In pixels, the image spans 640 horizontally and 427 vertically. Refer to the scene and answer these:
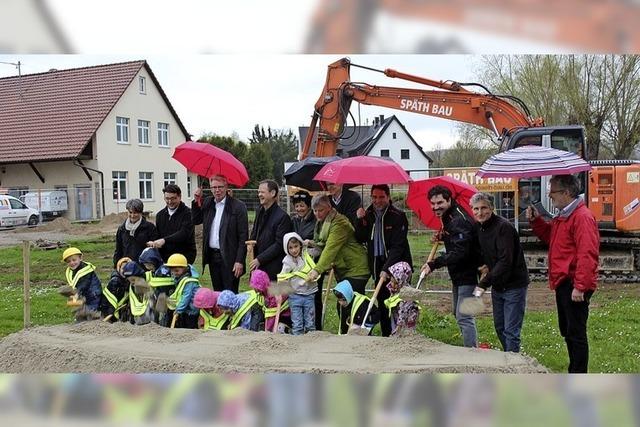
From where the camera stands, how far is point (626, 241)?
11617 millimetres

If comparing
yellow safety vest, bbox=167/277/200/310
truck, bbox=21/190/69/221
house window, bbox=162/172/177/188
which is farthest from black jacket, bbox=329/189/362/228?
house window, bbox=162/172/177/188

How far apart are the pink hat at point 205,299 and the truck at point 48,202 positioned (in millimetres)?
22725

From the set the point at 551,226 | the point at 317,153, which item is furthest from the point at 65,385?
the point at 317,153

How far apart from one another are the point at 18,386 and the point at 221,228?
4.57m

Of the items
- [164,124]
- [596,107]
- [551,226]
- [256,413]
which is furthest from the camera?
[164,124]

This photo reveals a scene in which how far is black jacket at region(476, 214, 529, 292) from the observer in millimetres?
4965

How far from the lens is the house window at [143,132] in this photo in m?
30.6

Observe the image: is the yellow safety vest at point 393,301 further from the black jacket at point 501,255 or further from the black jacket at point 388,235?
the black jacket at point 501,255

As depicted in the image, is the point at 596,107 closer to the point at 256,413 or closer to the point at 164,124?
the point at 164,124

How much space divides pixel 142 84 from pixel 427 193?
26.4m

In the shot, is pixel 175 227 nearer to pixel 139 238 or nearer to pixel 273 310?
pixel 139 238

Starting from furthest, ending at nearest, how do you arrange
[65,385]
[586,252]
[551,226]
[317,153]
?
1. [317,153]
2. [551,226]
3. [586,252]
4. [65,385]

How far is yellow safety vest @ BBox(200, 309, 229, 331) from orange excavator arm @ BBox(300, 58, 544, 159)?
19.1 feet

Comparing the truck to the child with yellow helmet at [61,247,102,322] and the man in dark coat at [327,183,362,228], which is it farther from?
the man in dark coat at [327,183,362,228]
